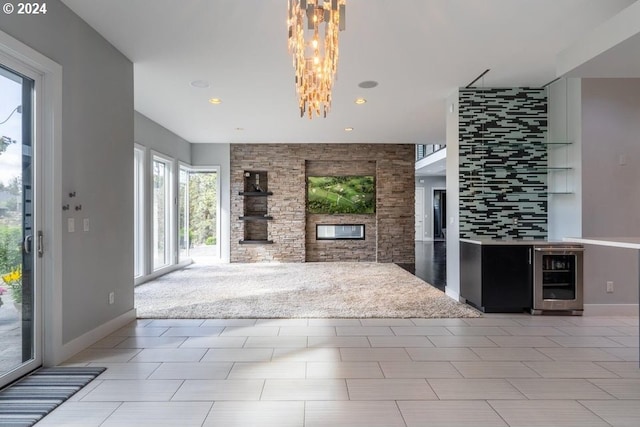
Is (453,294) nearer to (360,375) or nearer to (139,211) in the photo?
(360,375)

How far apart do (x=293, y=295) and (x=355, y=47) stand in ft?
10.5

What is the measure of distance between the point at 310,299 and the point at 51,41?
372 centimetres

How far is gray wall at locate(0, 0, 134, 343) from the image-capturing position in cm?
292

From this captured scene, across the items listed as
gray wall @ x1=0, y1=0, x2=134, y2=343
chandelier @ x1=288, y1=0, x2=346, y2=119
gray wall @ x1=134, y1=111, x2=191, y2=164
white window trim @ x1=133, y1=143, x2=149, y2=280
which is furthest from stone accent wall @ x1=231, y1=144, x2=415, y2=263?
chandelier @ x1=288, y1=0, x2=346, y2=119

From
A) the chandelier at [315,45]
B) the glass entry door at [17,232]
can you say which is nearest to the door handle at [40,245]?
the glass entry door at [17,232]

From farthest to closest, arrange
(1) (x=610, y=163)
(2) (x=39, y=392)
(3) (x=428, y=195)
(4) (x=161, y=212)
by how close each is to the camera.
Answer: (3) (x=428, y=195) < (4) (x=161, y=212) < (1) (x=610, y=163) < (2) (x=39, y=392)

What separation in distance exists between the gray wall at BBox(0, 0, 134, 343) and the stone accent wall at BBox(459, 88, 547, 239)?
402 centimetres

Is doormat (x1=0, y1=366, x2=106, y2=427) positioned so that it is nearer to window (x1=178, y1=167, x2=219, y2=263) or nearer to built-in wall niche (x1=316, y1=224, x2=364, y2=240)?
window (x1=178, y1=167, x2=219, y2=263)

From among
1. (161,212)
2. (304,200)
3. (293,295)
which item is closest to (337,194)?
(304,200)

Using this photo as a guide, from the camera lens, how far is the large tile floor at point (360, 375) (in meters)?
2.12

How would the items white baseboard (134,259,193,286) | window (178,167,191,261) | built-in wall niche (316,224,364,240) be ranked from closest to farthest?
white baseboard (134,259,193,286) → window (178,167,191,261) → built-in wall niche (316,224,364,240)

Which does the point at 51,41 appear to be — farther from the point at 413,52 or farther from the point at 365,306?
the point at 365,306

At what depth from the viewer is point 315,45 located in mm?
2520

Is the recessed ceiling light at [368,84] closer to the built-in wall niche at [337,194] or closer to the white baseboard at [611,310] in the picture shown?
the white baseboard at [611,310]
